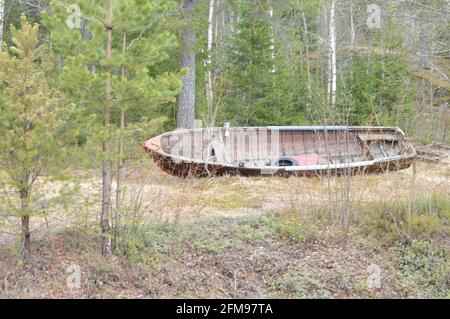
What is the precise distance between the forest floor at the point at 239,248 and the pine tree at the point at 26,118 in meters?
0.36

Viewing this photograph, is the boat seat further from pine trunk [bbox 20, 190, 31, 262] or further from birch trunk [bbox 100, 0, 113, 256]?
pine trunk [bbox 20, 190, 31, 262]

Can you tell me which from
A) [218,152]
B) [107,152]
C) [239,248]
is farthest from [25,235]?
[218,152]

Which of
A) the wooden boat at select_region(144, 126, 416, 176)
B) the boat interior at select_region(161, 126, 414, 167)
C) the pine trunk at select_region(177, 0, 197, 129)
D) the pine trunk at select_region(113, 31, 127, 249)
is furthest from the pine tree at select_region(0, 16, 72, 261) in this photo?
the pine trunk at select_region(177, 0, 197, 129)

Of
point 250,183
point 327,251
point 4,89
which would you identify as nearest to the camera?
point 4,89

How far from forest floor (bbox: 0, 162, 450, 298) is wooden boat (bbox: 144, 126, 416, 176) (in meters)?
1.42

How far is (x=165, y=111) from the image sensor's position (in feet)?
46.1

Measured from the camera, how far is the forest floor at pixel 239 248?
226 inches

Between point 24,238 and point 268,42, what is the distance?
9616 mm

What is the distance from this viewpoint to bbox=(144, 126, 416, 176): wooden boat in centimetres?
944

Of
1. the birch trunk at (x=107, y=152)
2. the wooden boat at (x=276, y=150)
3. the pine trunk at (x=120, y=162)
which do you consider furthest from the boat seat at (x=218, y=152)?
the birch trunk at (x=107, y=152)

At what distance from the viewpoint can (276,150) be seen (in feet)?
39.3

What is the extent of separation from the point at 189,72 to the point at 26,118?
7.39 metres
